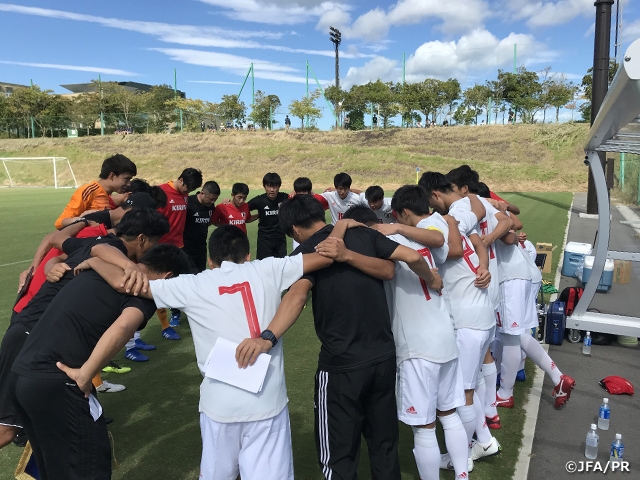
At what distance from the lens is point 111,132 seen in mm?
54719

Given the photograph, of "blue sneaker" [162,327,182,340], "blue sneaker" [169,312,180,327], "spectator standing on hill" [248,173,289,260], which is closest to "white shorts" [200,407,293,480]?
"blue sneaker" [162,327,182,340]

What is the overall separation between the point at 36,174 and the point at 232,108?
68.4 ft

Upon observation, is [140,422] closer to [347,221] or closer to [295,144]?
[347,221]

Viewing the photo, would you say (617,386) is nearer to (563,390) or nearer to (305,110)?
(563,390)

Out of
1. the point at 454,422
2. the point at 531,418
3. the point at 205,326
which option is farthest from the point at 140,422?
the point at 531,418

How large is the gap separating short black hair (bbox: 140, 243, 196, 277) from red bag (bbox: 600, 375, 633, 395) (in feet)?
14.8

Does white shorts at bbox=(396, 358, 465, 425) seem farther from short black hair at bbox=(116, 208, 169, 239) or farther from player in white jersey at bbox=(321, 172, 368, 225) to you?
player in white jersey at bbox=(321, 172, 368, 225)

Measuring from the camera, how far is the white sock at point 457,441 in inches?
127

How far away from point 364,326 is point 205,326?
88 centimetres

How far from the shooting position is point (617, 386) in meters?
4.94

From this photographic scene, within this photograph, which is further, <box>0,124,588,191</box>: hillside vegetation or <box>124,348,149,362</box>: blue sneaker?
<box>0,124,588,191</box>: hillside vegetation

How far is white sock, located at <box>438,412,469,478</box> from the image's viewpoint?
127 inches

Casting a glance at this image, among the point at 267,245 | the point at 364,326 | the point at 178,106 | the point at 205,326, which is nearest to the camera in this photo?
the point at 205,326

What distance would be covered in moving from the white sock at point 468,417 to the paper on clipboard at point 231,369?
1728 mm
